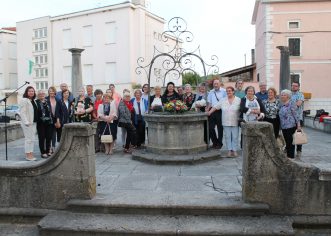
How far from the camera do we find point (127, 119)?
387 inches

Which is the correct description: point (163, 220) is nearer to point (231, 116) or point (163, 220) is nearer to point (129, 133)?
point (231, 116)

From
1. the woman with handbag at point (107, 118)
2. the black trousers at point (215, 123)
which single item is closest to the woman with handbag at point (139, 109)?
the woman with handbag at point (107, 118)

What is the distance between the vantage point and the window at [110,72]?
125ft

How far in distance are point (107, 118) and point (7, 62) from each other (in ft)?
150

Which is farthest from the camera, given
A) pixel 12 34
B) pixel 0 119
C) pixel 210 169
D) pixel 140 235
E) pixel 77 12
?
pixel 12 34

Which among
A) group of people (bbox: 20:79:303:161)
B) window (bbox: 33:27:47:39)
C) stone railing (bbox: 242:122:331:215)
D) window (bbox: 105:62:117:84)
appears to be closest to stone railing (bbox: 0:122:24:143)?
group of people (bbox: 20:79:303:161)

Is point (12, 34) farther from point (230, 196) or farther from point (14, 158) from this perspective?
point (230, 196)

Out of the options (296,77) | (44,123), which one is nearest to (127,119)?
(44,123)

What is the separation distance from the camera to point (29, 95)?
870 centimetres

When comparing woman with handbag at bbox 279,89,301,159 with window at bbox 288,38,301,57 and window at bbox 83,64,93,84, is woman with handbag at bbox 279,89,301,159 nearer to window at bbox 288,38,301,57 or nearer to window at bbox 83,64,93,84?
window at bbox 288,38,301,57

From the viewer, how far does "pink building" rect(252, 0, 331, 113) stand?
31.5 m

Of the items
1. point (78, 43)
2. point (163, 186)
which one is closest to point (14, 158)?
point (163, 186)

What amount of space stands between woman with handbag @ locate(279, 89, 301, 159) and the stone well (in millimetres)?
1682

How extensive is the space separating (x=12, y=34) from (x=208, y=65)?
48.4 m
